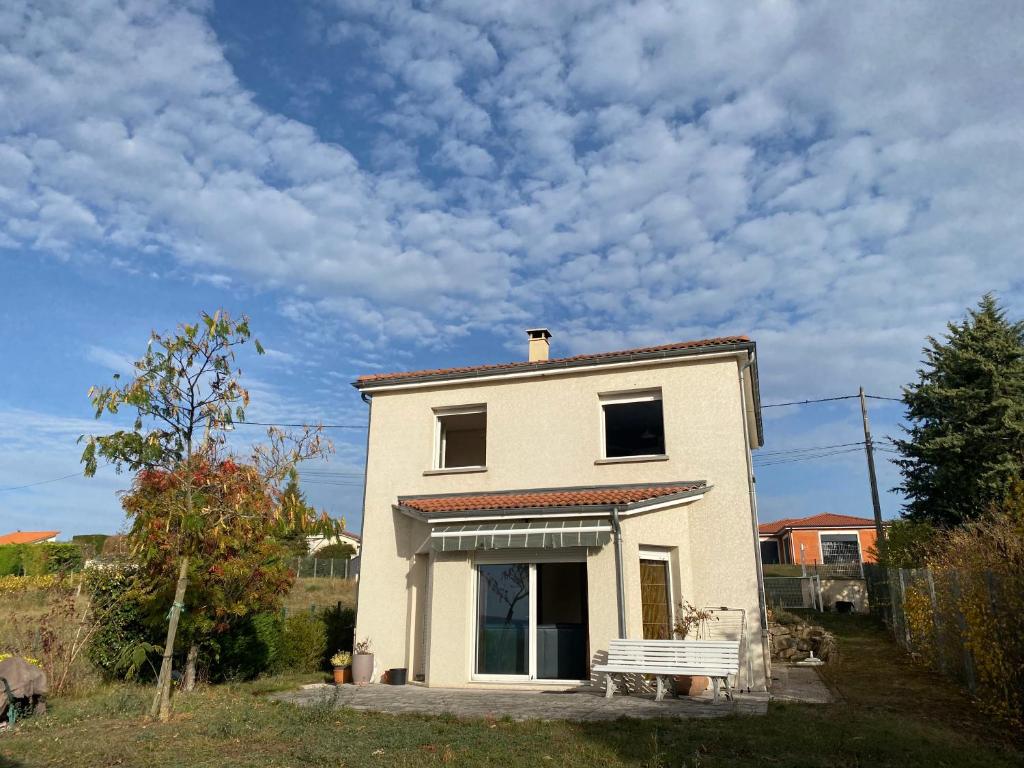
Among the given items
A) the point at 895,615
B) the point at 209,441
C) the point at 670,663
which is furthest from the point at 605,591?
the point at 895,615

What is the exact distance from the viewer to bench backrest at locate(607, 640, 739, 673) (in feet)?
41.7

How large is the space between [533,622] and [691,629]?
332 centimetres

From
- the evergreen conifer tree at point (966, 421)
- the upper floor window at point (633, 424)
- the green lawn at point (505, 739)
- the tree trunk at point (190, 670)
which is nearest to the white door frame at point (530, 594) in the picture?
the upper floor window at point (633, 424)

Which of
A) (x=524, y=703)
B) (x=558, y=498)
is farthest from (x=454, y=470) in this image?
(x=524, y=703)

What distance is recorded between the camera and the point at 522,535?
15031 millimetres

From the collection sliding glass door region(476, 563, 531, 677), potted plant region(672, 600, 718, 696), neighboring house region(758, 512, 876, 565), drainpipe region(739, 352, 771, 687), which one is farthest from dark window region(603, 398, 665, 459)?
neighboring house region(758, 512, 876, 565)

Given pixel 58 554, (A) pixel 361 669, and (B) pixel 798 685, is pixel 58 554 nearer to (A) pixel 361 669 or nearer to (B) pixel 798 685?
(A) pixel 361 669

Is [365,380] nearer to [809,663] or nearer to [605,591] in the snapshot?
[605,591]

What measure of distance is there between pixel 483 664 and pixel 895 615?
43.4ft

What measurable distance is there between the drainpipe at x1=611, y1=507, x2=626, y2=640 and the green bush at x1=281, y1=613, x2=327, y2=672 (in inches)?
340

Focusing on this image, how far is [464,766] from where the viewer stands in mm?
7820

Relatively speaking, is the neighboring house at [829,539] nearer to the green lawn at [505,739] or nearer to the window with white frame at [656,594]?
the window with white frame at [656,594]

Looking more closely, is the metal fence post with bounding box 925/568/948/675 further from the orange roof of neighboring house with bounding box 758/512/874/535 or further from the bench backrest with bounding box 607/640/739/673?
the orange roof of neighboring house with bounding box 758/512/874/535

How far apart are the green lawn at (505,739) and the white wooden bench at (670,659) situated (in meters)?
1.39
